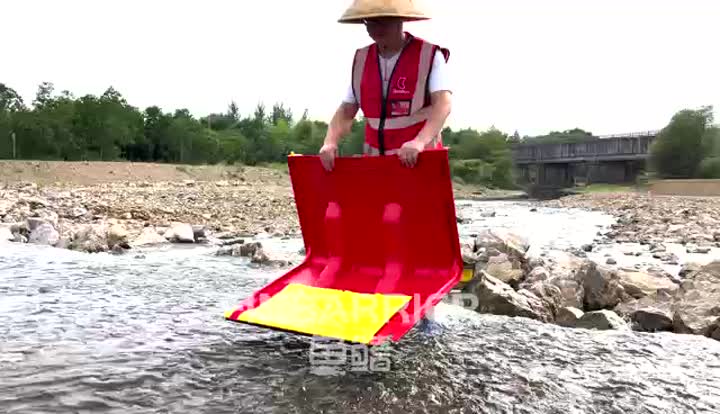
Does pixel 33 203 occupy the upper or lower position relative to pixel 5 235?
upper

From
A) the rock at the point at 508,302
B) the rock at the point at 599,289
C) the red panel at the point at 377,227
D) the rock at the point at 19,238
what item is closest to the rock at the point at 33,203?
the rock at the point at 19,238

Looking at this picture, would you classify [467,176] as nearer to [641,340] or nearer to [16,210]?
[16,210]

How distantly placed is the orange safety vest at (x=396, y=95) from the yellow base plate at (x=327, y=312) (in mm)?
1112

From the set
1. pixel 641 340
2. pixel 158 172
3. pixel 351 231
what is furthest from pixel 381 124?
pixel 158 172

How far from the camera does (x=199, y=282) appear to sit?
20.5ft

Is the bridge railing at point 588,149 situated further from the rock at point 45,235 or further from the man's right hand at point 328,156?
the man's right hand at point 328,156

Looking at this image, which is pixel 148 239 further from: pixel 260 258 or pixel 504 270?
pixel 504 270

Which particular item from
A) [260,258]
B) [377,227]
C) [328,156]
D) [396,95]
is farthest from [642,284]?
[260,258]

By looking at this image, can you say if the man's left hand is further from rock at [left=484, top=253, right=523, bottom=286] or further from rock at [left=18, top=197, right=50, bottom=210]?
rock at [left=18, top=197, right=50, bottom=210]

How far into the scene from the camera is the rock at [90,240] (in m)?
8.56

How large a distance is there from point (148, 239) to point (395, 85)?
6.86 meters

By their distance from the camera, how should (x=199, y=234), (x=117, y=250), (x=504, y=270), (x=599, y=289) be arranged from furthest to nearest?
(x=199, y=234) → (x=117, y=250) → (x=504, y=270) → (x=599, y=289)

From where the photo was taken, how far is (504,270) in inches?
245

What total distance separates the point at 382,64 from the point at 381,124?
40 centimetres
